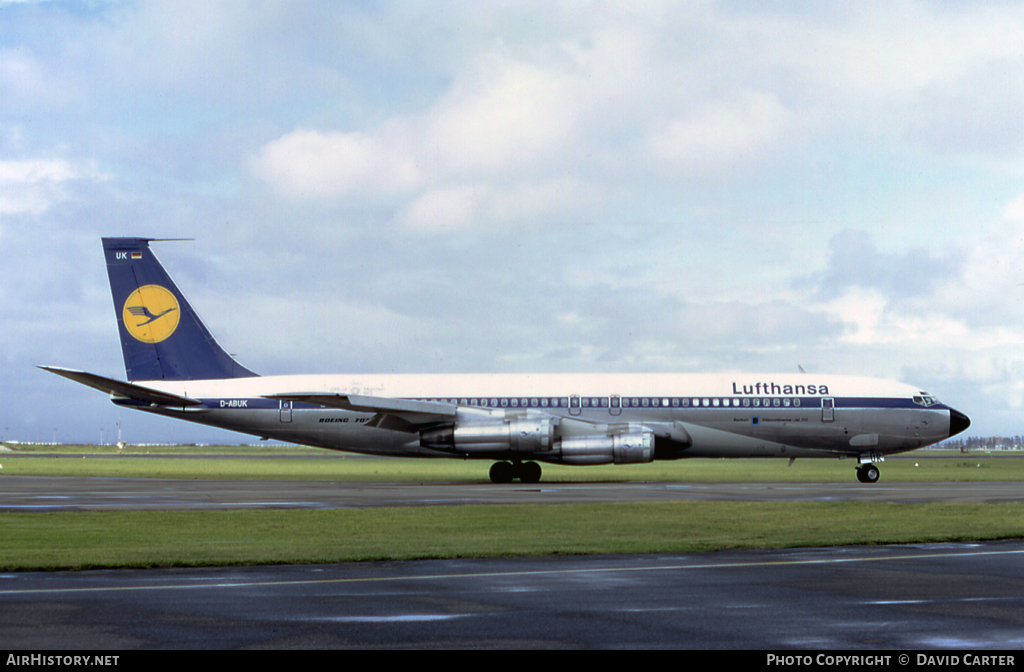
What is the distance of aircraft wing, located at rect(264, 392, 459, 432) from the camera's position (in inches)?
1539

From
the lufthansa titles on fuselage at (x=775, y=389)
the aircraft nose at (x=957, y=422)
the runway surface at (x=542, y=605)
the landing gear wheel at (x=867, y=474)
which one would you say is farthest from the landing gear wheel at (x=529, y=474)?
the runway surface at (x=542, y=605)

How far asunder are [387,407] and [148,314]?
13.4 meters

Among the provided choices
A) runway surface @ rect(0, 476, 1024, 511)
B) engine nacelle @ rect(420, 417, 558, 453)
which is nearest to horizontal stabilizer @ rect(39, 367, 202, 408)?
runway surface @ rect(0, 476, 1024, 511)

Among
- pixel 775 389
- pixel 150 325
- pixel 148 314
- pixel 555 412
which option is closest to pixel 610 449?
pixel 555 412

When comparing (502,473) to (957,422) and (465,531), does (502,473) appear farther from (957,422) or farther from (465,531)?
(465,531)

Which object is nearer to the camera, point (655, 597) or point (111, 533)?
point (655, 597)

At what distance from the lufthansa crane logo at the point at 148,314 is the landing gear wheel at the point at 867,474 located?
99.1 ft

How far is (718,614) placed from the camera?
970 cm

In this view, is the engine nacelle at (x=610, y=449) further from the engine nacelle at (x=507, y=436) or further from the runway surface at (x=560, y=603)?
the runway surface at (x=560, y=603)

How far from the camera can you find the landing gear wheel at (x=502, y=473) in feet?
134

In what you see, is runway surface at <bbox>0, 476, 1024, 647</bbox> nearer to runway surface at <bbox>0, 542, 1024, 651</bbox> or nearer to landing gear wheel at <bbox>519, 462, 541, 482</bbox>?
runway surface at <bbox>0, 542, 1024, 651</bbox>

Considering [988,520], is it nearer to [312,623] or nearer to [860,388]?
[312,623]
